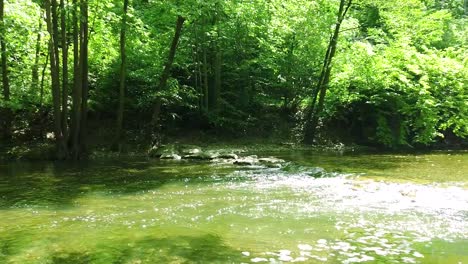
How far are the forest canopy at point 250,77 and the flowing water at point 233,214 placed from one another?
5306 millimetres

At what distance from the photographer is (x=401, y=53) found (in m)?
20.7

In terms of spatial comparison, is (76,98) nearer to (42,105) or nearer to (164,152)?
(42,105)

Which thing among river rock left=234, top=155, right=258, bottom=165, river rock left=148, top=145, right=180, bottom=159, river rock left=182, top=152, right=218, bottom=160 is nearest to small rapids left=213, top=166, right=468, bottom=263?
river rock left=234, top=155, right=258, bottom=165

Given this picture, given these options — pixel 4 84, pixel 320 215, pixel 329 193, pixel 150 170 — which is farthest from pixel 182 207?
pixel 4 84

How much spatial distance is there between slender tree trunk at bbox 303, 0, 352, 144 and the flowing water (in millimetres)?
7002

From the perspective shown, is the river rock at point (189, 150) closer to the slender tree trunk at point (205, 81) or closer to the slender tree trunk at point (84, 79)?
the slender tree trunk at point (205, 81)

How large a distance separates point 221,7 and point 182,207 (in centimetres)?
1268

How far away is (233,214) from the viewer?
331 inches

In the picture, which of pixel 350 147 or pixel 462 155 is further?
pixel 350 147

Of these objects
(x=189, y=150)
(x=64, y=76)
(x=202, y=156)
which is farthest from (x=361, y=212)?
(x=64, y=76)

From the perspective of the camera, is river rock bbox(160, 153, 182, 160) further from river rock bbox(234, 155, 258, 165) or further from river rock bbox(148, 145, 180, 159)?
river rock bbox(234, 155, 258, 165)

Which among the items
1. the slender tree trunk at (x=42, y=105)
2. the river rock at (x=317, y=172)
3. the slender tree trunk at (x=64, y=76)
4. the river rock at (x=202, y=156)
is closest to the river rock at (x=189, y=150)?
the river rock at (x=202, y=156)

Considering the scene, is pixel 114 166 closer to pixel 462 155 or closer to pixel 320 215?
pixel 320 215

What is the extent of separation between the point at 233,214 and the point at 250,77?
555 inches
